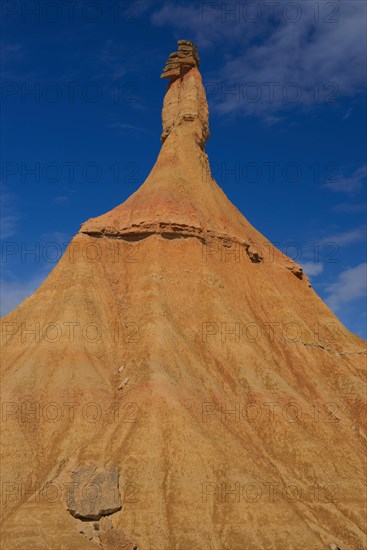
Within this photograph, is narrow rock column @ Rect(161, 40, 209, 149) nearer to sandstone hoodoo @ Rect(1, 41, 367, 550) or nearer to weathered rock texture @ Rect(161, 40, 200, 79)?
weathered rock texture @ Rect(161, 40, 200, 79)

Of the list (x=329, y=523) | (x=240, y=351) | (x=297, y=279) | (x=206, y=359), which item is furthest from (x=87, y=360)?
(x=297, y=279)

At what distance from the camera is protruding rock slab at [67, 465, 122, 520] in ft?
102

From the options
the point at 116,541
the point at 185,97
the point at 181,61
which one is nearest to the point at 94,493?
the point at 116,541

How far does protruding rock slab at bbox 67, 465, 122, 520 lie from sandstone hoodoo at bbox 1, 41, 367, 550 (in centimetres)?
7

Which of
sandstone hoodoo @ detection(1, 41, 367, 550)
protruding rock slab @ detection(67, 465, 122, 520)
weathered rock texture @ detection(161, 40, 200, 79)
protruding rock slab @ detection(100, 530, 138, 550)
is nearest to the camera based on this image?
protruding rock slab @ detection(100, 530, 138, 550)

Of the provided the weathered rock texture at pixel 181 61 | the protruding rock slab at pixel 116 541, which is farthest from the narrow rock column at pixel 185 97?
the protruding rock slab at pixel 116 541

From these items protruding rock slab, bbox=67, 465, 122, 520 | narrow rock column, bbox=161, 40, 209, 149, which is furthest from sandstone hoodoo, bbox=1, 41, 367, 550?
narrow rock column, bbox=161, 40, 209, 149

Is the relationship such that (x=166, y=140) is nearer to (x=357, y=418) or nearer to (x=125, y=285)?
(x=125, y=285)

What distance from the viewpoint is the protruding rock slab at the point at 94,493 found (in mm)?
31125

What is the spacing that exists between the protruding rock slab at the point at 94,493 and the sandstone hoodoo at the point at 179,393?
7 centimetres

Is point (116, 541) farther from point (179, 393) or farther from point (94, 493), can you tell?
point (179, 393)

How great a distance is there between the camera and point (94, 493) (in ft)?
104

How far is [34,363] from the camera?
40.1m

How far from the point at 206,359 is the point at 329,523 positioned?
44.7ft
